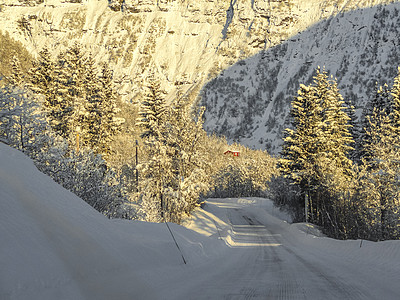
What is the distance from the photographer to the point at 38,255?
3.05 m

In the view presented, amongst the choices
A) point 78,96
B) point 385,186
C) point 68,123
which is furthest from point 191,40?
point 385,186

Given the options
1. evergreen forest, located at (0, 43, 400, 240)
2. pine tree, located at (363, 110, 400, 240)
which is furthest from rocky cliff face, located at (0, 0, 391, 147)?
pine tree, located at (363, 110, 400, 240)

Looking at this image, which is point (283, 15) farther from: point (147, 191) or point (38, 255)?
point (38, 255)

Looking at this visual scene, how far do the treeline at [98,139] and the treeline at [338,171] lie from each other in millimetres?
7830

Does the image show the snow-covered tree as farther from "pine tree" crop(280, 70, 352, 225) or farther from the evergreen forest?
"pine tree" crop(280, 70, 352, 225)

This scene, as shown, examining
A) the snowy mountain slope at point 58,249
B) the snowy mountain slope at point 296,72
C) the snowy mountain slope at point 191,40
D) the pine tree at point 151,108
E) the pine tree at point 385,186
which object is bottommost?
the pine tree at point 385,186

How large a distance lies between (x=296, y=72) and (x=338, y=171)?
125654 mm

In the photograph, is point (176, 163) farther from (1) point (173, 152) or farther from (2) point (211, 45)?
(2) point (211, 45)

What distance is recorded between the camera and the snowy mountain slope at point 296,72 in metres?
100

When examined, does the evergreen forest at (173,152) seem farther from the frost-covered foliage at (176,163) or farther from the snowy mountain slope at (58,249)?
the snowy mountain slope at (58,249)

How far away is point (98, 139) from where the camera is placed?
28250 mm

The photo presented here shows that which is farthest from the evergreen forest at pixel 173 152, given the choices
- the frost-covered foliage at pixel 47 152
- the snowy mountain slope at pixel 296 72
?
the snowy mountain slope at pixel 296 72

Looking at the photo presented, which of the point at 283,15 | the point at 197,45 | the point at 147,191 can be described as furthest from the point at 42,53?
the point at 283,15

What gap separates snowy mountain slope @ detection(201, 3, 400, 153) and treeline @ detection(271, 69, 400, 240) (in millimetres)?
52497
